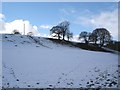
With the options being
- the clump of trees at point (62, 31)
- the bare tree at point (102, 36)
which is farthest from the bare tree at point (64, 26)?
the bare tree at point (102, 36)

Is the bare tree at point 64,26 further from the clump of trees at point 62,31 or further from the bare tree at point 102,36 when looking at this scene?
→ the bare tree at point 102,36

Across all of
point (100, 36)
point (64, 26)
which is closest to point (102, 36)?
point (100, 36)

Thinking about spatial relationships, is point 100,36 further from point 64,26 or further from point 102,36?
point 64,26

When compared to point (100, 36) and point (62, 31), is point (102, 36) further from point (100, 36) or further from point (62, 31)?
point (62, 31)

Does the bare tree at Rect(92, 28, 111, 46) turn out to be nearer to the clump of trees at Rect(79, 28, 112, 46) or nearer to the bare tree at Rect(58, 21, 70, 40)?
the clump of trees at Rect(79, 28, 112, 46)

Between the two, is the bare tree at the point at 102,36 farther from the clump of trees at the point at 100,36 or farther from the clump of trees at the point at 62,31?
the clump of trees at the point at 62,31

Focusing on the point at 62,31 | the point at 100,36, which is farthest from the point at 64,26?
the point at 100,36

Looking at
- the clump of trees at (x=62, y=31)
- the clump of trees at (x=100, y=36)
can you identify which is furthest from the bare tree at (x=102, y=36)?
the clump of trees at (x=62, y=31)

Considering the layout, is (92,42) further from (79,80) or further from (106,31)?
(79,80)

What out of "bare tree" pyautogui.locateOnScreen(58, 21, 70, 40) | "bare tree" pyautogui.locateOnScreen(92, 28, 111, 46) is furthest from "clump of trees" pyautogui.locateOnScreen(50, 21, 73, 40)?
"bare tree" pyautogui.locateOnScreen(92, 28, 111, 46)

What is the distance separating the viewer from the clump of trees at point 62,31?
63866mm

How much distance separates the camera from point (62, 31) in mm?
64000

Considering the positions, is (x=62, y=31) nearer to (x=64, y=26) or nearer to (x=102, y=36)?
(x=64, y=26)

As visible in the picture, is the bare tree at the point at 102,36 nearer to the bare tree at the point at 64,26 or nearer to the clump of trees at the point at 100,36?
the clump of trees at the point at 100,36
